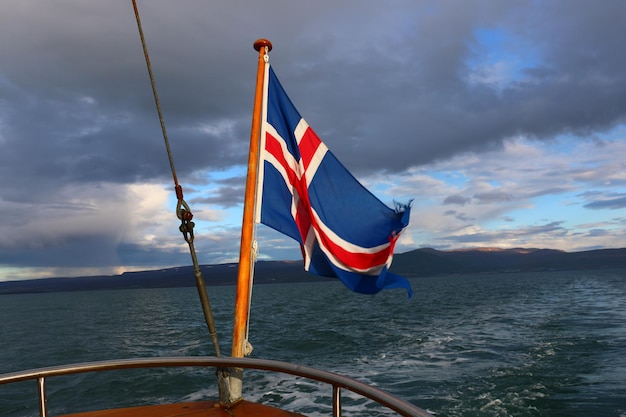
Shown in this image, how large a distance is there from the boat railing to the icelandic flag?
1.84 m

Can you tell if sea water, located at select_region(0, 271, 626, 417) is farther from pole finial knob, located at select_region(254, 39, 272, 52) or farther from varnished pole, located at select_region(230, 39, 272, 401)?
pole finial knob, located at select_region(254, 39, 272, 52)

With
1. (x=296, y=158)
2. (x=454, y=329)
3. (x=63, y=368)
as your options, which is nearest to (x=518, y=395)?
(x=296, y=158)

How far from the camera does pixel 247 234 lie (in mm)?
4352

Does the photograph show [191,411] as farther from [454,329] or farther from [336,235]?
[454,329]

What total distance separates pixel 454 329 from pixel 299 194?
20.7m

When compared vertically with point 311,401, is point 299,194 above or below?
above

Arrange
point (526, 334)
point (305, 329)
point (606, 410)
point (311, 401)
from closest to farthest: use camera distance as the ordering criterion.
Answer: point (606, 410) < point (311, 401) < point (526, 334) < point (305, 329)

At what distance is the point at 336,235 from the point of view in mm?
5324

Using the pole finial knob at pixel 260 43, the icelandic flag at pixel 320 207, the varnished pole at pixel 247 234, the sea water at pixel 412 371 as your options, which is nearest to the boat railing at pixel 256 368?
the varnished pole at pixel 247 234

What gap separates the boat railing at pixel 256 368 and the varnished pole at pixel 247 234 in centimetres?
82

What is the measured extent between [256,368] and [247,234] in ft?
5.16

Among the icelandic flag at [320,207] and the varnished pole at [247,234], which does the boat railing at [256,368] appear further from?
the icelandic flag at [320,207]

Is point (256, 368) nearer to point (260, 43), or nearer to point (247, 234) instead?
point (247, 234)

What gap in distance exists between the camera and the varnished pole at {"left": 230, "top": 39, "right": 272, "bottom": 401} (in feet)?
13.5
